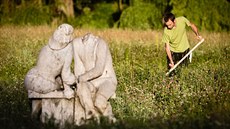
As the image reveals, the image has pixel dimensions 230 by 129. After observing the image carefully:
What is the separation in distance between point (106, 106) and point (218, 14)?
1852cm

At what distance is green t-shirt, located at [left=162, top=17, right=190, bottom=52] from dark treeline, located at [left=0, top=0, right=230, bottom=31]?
12805mm

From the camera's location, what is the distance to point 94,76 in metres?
7.32

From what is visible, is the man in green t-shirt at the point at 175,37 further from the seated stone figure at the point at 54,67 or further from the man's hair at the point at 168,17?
the seated stone figure at the point at 54,67

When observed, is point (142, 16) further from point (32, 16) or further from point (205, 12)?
point (32, 16)

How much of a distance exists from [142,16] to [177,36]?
14.4 m

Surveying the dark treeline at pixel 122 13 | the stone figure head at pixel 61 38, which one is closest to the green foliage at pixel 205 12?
the dark treeline at pixel 122 13

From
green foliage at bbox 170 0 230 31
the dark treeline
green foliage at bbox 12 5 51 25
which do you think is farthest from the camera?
green foliage at bbox 12 5 51 25

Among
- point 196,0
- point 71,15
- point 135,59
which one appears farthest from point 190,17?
point 135,59

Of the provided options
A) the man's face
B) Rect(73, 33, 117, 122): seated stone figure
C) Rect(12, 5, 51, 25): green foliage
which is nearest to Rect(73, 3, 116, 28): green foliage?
Rect(12, 5, 51, 25): green foliage

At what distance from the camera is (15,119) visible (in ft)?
24.7

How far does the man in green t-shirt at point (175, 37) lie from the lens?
1093 centimetres

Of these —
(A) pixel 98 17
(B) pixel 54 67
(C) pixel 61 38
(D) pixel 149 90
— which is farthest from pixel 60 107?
(A) pixel 98 17

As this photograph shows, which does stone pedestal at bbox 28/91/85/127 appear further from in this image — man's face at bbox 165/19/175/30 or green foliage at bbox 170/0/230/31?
green foliage at bbox 170/0/230/31

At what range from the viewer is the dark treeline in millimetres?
24562
